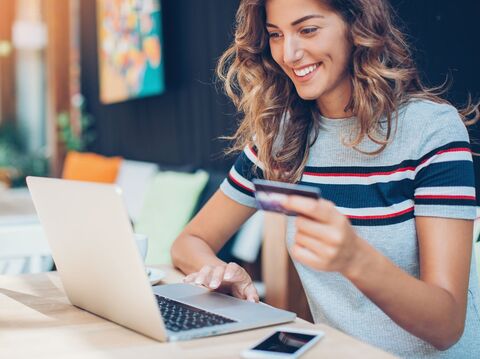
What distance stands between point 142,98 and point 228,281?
3517 millimetres

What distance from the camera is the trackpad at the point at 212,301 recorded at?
1156 mm

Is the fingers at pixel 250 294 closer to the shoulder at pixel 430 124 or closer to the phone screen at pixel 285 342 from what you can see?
the phone screen at pixel 285 342

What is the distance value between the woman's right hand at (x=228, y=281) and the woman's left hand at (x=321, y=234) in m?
0.35

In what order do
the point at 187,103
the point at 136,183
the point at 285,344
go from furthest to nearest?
1. the point at 136,183
2. the point at 187,103
3. the point at 285,344

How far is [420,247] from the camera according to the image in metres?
1.26

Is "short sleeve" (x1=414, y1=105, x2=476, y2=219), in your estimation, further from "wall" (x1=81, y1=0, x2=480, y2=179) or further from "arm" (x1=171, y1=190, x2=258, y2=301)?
"wall" (x1=81, y1=0, x2=480, y2=179)

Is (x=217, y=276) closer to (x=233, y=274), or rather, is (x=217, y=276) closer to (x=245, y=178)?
(x=233, y=274)

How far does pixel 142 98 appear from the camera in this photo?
182 inches

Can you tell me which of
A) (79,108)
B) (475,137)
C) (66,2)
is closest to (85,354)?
(475,137)

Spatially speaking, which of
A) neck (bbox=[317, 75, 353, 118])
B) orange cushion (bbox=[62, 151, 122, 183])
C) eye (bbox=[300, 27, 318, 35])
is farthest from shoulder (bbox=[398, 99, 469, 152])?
orange cushion (bbox=[62, 151, 122, 183])

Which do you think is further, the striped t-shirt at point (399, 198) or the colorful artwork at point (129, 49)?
the colorful artwork at point (129, 49)

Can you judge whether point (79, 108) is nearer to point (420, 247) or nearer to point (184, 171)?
point (184, 171)

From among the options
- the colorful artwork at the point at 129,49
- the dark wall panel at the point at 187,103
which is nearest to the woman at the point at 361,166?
the dark wall panel at the point at 187,103

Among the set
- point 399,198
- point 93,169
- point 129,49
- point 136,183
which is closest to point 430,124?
point 399,198
